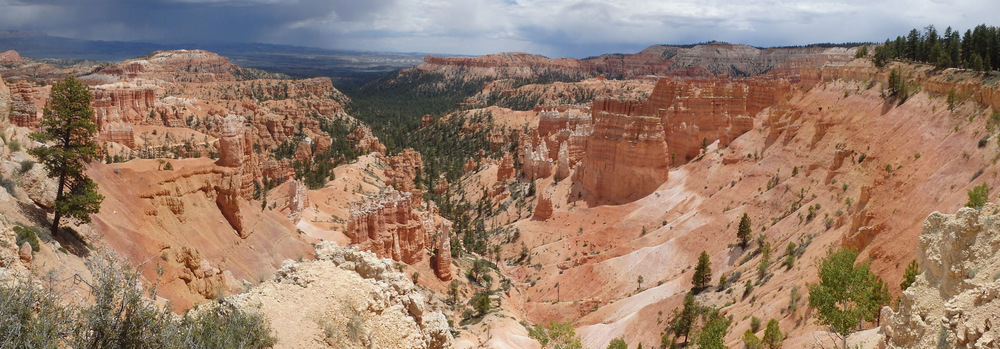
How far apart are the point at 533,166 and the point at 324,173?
2481cm

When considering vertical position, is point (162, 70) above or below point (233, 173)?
above

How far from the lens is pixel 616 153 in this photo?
183 feet

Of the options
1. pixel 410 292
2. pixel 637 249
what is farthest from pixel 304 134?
pixel 410 292

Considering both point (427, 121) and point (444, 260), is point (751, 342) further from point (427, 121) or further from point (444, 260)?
point (427, 121)

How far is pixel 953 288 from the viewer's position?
1236 centimetres

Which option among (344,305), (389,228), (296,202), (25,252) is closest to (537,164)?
(296,202)

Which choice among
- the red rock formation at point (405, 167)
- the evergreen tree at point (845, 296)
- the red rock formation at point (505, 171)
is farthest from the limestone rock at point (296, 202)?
the red rock formation at point (505, 171)

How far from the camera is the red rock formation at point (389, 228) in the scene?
32219 millimetres

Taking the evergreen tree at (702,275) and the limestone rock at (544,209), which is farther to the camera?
the limestone rock at (544,209)

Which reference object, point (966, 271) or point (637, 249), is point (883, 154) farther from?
point (966, 271)

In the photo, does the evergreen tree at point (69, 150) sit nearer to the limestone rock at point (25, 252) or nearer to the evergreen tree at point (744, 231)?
the limestone rock at point (25, 252)

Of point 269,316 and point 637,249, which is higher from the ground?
point 269,316

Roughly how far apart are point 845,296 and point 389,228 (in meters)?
23.1

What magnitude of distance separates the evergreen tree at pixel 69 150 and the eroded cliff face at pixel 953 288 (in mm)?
20740
